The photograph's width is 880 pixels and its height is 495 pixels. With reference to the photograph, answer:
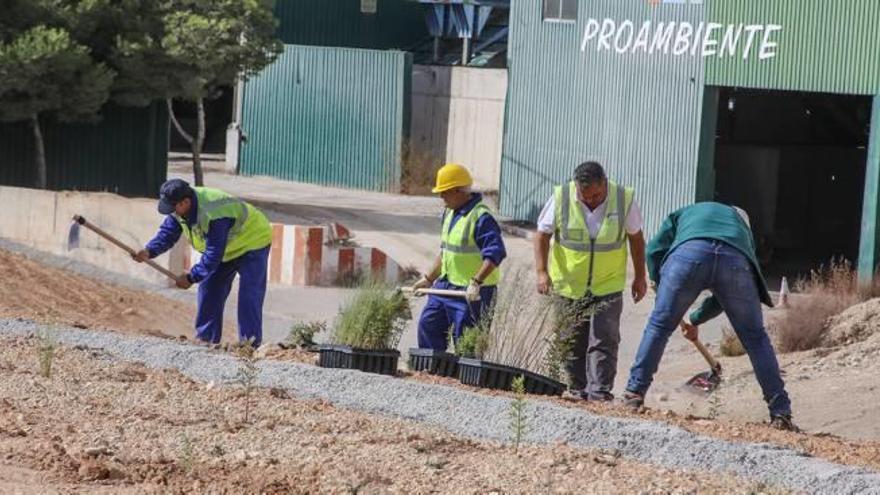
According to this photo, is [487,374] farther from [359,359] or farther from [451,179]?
[451,179]


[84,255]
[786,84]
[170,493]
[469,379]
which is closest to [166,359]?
[469,379]

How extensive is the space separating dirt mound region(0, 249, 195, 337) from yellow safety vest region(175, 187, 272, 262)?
3.68m

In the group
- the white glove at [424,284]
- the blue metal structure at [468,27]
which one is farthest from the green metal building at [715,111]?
the white glove at [424,284]

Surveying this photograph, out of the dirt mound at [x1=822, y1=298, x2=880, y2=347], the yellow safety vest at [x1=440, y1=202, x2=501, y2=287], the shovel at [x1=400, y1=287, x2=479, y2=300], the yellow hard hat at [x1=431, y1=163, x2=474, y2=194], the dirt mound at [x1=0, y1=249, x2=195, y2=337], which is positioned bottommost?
the dirt mound at [x1=0, y1=249, x2=195, y2=337]

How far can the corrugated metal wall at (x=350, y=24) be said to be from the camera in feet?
124

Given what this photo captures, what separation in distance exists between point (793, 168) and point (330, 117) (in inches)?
407

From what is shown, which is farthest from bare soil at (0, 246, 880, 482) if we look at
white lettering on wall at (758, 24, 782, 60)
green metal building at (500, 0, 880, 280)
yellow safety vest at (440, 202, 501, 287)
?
white lettering on wall at (758, 24, 782, 60)

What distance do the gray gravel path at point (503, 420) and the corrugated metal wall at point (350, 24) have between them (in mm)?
26990

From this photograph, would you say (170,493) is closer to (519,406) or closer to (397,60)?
(519,406)

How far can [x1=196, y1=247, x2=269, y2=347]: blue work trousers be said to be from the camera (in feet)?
43.8

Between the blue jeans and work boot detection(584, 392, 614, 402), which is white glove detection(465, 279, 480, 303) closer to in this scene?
work boot detection(584, 392, 614, 402)

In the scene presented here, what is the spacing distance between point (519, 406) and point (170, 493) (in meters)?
1.60

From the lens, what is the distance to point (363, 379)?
9844 mm

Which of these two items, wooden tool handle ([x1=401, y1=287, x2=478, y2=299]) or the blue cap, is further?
the blue cap
